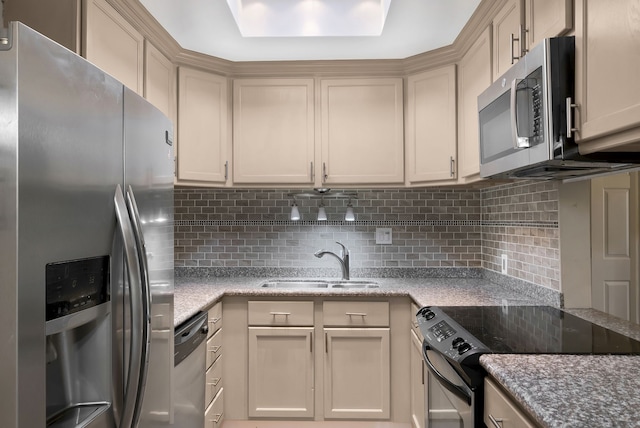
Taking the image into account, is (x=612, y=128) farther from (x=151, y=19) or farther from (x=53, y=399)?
(x=151, y=19)

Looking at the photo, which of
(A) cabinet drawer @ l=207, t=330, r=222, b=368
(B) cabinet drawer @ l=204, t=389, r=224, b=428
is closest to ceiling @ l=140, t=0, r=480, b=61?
(A) cabinet drawer @ l=207, t=330, r=222, b=368

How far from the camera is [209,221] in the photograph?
3.12 metres

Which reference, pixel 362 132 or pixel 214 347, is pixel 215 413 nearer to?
pixel 214 347

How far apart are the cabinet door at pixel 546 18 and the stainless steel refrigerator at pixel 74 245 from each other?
1334 mm

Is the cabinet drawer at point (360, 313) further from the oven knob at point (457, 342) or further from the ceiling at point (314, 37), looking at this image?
the ceiling at point (314, 37)

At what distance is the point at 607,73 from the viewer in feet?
3.68

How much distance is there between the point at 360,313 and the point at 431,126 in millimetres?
1251

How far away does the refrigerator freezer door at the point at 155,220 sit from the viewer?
3.72ft

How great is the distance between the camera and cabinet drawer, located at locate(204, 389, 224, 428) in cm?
221

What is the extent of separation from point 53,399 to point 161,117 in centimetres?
84

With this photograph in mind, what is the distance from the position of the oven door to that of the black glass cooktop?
0.53 feet

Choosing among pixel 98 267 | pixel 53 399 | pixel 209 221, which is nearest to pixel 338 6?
pixel 209 221

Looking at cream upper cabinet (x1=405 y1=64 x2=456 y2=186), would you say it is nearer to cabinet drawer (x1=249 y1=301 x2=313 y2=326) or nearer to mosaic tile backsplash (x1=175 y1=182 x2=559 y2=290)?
mosaic tile backsplash (x1=175 y1=182 x2=559 y2=290)

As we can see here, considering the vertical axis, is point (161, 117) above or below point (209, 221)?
above
